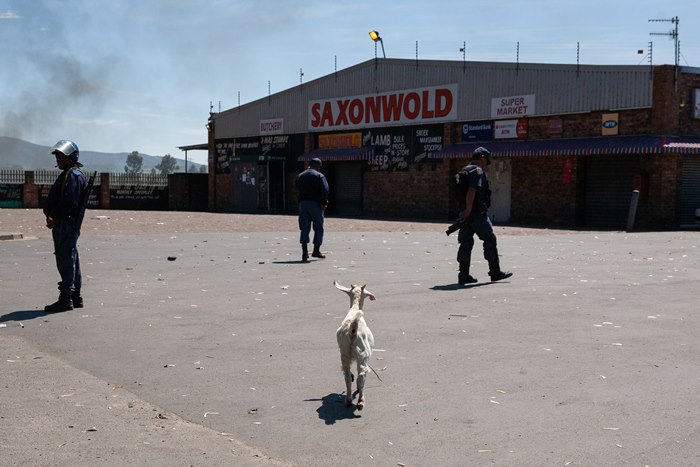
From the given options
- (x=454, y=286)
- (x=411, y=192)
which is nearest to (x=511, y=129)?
(x=411, y=192)

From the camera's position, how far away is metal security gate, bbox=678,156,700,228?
29203 millimetres

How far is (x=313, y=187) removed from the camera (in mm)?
16062

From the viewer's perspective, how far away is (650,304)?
997 centimetres

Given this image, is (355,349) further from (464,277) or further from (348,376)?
(464,277)

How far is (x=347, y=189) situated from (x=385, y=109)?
489 centimetres

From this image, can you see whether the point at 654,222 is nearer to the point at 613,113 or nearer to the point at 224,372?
the point at 613,113

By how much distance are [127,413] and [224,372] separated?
1244mm

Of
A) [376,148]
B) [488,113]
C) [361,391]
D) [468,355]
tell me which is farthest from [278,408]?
[376,148]

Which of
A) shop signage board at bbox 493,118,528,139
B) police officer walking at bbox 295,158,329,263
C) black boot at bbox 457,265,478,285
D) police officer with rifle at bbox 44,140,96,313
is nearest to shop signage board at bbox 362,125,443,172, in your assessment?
shop signage board at bbox 493,118,528,139

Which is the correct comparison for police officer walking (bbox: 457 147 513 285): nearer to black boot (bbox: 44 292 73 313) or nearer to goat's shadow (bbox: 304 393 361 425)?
black boot (bbox: 44 292 73 313)

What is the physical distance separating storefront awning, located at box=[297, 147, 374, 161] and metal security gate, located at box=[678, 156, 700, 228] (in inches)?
607

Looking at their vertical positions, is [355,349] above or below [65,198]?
below

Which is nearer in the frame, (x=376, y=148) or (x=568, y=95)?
(x=568, y=95)

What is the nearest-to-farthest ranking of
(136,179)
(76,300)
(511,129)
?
(76,300) < (511,129) < (136,179)
